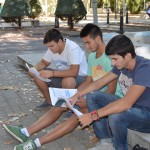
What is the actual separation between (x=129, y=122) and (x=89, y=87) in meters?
0.78

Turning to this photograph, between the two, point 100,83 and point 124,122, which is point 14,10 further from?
point 124,122

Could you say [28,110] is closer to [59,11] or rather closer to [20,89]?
[20,89]

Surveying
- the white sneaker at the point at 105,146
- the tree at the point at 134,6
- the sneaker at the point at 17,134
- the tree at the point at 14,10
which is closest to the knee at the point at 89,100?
the white sneaker at the point at 105,146

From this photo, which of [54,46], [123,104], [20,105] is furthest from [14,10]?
[123,104]

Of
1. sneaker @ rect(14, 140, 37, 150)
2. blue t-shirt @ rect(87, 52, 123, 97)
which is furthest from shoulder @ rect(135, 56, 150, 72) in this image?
sneaker @ rect(14, 140, 37, 150)

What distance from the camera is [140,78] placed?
2.97 meters

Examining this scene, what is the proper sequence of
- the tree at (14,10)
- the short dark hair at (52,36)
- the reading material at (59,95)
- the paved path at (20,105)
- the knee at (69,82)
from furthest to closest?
the tree at (14,10), the knee at (69,82), the short dark hair at (52,36), the paved path at (20,105), the reading material at (59,95)

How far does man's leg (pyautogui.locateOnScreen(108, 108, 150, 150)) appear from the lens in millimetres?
3094

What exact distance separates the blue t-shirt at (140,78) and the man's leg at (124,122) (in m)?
0.08

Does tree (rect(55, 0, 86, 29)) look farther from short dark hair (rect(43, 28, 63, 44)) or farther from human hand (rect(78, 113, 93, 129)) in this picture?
human hand (rect(78, 113, 93, 129))

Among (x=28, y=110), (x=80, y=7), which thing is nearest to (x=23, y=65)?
(x=28, y=110)

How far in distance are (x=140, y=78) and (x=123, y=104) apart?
0.27 m

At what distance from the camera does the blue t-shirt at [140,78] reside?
2.97 meters

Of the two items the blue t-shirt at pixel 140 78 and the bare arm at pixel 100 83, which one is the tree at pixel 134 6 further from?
the blue t-shirt at pixel 140 78
